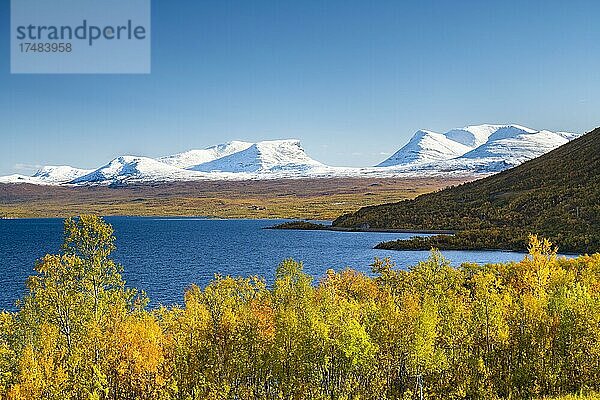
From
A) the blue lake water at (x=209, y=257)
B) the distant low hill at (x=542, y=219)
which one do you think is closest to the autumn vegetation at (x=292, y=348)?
the blue lake water at (x=209, y=257)

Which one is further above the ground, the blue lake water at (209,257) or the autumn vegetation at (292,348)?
the autumn vegetation at (292,348)

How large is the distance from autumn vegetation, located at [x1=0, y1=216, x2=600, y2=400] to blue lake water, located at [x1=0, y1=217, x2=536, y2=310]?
3544cm

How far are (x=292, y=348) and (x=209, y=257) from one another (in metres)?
100

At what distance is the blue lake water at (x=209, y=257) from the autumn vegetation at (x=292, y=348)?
35.4 m

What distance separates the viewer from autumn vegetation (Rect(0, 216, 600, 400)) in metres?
40.0

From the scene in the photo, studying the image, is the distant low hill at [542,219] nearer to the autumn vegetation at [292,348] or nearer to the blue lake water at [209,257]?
the blue lake water at [209,257]

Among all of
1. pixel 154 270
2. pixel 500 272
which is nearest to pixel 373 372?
pixel 500 272

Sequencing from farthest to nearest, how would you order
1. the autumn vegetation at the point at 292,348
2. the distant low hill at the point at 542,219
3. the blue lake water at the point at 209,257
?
1. the distant low hill at the point at 542,219
2. the blue lake water at the point at 209,257
3. the autumn vegetation at the point at 292,348

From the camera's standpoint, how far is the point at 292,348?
41812 millimetres

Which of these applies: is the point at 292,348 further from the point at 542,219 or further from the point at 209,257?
the point at 542,219

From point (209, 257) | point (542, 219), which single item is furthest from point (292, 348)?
point (542, 219)

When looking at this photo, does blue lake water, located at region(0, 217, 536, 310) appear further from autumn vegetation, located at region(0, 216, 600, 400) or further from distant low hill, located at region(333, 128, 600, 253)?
autumn vegetation, located at region(0, 216, 600, 400)

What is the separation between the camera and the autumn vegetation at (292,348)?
40031 mm

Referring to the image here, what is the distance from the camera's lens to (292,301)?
53.8 m
